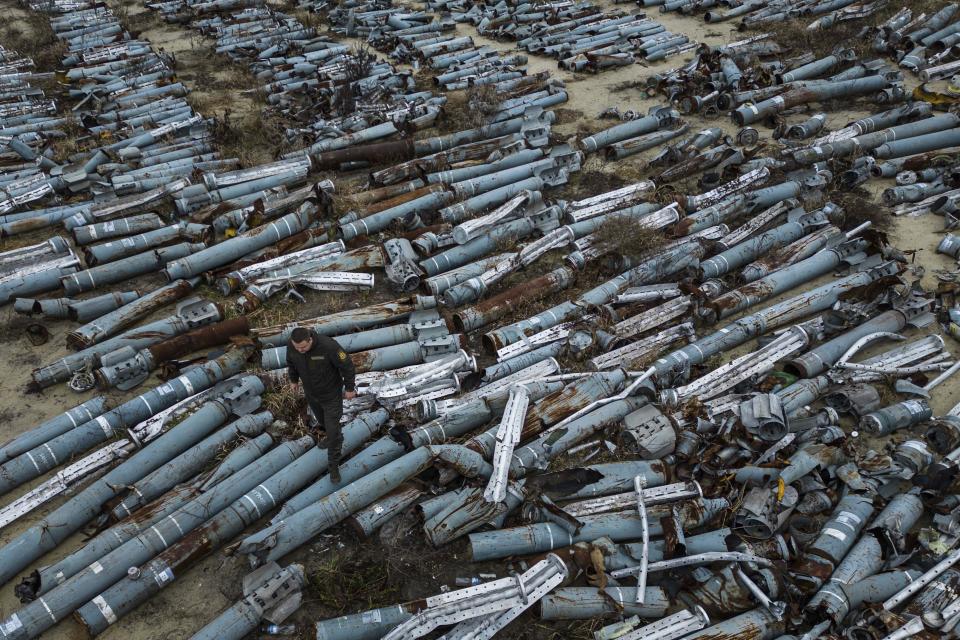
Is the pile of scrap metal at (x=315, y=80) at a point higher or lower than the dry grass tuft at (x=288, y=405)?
higher

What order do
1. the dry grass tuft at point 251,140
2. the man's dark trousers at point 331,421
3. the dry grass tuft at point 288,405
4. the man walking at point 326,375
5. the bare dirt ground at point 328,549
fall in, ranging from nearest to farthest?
the bare dirt ground at point 328,549
the man walking at point 326,375
the man's dark trousers at point 331,421
the dry grass tuft at point 288,405
the dry grass tuft at point 251,140

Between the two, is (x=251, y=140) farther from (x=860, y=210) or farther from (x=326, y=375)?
A: (x=860, y=210)

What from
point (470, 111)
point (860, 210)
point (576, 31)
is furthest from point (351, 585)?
point (576, 31)

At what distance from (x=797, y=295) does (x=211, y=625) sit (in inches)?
338

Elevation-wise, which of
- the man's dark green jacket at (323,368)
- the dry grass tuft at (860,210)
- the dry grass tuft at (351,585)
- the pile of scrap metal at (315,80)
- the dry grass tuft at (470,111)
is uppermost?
the pile of scrap metal at (315,80)

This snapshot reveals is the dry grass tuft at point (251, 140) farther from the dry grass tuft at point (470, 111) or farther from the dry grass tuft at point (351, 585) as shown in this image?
the dry grass tuft at point (351, 585)

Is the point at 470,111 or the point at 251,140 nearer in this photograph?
the point at 251,140

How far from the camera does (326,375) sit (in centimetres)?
624

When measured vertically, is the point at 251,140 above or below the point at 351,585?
above

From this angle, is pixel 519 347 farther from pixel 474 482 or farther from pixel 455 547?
pixel 455 547

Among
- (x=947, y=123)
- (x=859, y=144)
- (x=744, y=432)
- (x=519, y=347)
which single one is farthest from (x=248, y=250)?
(x=947, y=123)

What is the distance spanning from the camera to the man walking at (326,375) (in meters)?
6.12

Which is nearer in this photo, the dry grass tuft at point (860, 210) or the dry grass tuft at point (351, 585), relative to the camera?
the dry grass tuft at point (351, 585)

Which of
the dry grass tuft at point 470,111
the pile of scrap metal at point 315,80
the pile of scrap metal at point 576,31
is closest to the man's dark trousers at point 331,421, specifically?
the pile of scrap metal at point 315,80
